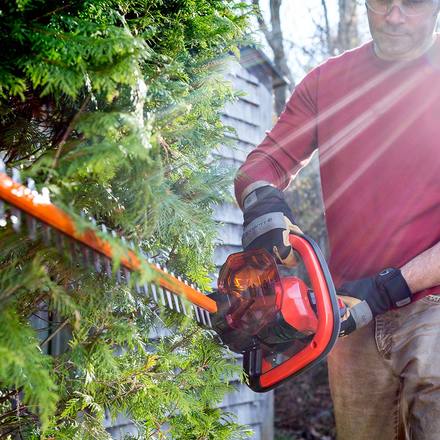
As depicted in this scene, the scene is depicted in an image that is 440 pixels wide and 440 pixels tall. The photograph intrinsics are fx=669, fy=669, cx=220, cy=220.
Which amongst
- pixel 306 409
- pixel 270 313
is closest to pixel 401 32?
pixel 270 313

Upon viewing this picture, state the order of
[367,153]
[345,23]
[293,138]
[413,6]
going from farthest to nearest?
[345,23] < [293,138] < [367,153] < [413,6]

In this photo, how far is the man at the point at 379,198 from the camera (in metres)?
2.40

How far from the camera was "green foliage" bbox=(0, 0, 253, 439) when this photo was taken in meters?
1.53

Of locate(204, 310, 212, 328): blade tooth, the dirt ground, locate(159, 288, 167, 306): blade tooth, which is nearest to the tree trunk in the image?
the dirt ground

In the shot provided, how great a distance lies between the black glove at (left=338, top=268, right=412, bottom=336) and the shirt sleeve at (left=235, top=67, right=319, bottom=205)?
0.61 metres

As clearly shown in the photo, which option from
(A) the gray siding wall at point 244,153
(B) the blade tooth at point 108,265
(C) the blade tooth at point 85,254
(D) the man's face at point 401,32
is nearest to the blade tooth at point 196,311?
(B) the blade tooth at point 108,265

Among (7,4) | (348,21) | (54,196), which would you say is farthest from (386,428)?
(348,21)

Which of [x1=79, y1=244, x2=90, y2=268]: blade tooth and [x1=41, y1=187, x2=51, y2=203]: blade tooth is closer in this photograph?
[x1=41, y1=187, x2=51, y2=203]: blade tooth

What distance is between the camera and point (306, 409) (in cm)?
739

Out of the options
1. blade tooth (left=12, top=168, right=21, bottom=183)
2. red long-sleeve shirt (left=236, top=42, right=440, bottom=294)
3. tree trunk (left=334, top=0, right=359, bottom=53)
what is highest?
tree trunk (left=334, top=0, right=359, bottom=53)

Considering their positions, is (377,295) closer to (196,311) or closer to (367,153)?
(367,153)

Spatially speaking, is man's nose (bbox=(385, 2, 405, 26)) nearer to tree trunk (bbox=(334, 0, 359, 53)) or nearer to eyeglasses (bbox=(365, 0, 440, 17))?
eyeglasses (bbox=(365, 0, 440, 17))

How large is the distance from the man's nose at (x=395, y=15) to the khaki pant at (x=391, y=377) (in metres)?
1.08

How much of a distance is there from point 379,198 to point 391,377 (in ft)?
2.34
